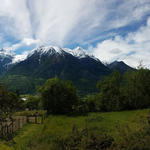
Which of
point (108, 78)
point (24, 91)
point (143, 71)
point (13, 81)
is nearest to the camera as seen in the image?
point (143, 71)

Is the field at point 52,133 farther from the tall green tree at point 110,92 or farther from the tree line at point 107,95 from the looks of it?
the tall green tree at point 110,92

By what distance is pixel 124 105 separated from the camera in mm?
41875

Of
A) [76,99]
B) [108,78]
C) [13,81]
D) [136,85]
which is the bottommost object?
[76,99]

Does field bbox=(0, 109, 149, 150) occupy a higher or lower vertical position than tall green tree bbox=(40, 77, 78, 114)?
lower

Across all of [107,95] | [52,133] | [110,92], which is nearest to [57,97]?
[107,95]

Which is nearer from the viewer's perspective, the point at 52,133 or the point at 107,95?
the point at 52,133

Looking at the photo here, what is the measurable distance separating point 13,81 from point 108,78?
178 m

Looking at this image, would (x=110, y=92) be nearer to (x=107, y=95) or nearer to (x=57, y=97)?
(x=107, y=95)

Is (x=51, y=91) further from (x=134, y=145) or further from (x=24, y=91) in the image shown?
(x=24, y=91)

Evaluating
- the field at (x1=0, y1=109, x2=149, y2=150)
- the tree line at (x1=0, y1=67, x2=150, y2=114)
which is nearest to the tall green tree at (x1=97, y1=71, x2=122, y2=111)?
the tree line at (x1=0, y1=67, x2=150, y2=114)

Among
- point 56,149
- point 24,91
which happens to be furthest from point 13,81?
point 56,149

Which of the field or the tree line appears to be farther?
the tree line

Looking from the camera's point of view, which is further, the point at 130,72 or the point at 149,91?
the point at 130,72

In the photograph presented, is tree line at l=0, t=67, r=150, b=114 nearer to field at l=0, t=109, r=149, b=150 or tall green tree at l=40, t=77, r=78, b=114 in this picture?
tall green tree at l=40, t=77, r=78, b=114
